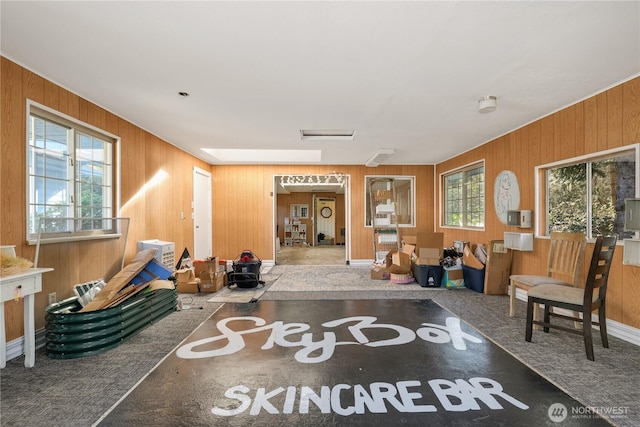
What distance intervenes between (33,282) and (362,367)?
267 centimetres

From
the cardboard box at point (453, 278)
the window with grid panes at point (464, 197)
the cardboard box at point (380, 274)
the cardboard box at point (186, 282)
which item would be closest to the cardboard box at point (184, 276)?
the cardboard box at point (186, 282)

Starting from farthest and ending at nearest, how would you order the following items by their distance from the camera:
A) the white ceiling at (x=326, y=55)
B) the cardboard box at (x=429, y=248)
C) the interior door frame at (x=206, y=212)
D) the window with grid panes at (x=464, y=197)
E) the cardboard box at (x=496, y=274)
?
the interior door frame at (x=206, y=212), the window with grid panes at (x=464, y=197), the cardboard box at (x=429, y=248), the cardboard box at (x=496, y=274), the white ceiling at (x=326, y=55)

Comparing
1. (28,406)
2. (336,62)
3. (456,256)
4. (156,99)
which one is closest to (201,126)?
(156,99)

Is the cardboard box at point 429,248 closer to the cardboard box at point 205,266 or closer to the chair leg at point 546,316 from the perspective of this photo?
the chair leg at point 546,316

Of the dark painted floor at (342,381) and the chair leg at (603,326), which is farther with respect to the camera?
the chair leg at (603,326)

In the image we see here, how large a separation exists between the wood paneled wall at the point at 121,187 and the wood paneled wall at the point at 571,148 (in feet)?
18.1

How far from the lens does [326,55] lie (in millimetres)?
2359

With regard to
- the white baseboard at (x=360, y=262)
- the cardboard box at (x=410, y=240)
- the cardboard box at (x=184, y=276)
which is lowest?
the white baseboard at (x=360, y=262)

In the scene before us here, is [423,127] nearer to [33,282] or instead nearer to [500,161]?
[500,161]

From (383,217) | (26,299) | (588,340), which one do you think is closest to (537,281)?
(588,340)

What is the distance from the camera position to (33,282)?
2.30 metres

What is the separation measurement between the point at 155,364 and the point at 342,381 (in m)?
1.53

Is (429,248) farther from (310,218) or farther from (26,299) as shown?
(310,218)

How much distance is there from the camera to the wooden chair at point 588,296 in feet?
8.06
